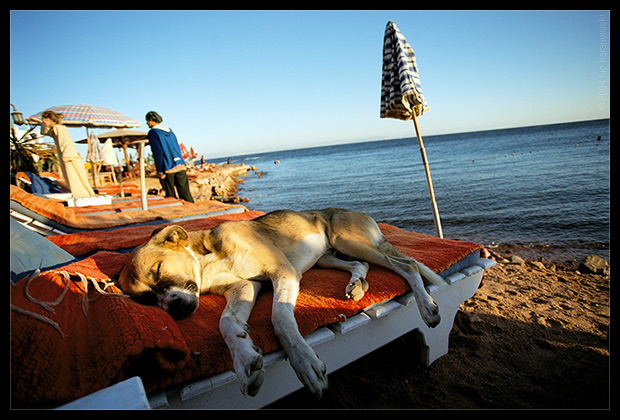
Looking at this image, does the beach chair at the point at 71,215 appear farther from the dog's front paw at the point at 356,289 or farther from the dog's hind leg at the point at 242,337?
the dog's front paw at the point at 356,289

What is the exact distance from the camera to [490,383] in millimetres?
2785

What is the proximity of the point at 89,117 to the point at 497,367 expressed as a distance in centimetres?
1487

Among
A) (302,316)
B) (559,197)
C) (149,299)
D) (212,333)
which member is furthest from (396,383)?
(559,197)

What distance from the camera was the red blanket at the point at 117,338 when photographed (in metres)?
1.34

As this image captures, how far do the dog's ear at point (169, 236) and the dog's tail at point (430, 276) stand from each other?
7.29 feet

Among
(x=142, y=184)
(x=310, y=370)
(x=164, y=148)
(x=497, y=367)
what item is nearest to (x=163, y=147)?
(x=164, y=148)

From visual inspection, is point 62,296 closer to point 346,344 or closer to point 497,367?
point 346,344

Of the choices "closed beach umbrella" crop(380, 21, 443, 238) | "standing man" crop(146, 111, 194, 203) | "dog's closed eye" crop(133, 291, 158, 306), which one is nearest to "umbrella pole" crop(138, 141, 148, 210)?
"standing man" crop(146, 111, 194, 203)

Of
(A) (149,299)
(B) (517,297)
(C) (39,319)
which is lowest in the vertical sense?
(B) (517,297)

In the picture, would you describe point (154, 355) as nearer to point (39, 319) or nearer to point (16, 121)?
point (39, 319)

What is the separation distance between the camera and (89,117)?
39.2 ft

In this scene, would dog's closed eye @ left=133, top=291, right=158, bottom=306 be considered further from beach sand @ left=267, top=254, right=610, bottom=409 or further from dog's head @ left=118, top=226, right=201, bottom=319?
beach sand @ left=267, top=254, right=610, bottom=409

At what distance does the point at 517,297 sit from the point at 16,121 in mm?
20104

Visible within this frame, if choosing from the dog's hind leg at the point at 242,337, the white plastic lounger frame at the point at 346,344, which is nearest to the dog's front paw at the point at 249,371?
the dog's hind leg at the point at 242,337
